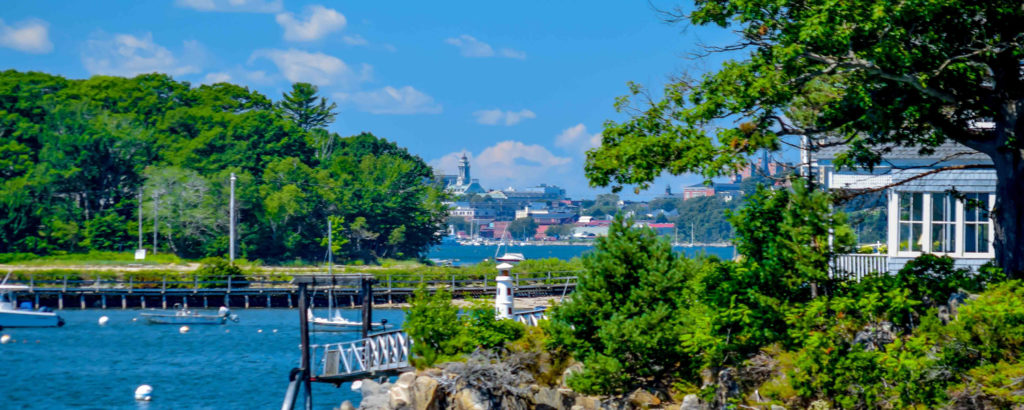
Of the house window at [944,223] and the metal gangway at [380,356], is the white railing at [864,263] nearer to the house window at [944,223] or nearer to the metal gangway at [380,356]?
the house window at [944,223]

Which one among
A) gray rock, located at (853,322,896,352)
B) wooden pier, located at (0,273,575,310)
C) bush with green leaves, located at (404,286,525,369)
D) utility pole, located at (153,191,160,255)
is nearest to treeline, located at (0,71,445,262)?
utility pole, located at (153,191,160,255)

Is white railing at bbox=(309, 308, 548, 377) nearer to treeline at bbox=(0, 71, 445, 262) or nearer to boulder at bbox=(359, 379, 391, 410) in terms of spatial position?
boulder at bbox=(359, 379, 391, 410)

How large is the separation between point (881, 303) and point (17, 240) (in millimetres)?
88488

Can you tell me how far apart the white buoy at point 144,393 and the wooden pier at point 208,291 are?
93.9 feet

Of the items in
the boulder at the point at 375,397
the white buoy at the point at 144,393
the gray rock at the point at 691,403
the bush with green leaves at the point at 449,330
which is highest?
the bush with green leaves at the point at 449,330

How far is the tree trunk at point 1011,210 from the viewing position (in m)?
17.2

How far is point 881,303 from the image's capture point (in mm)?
16969

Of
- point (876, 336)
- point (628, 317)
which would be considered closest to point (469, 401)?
point (628, 317)

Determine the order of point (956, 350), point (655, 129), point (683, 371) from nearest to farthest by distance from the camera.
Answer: point (956, 350) → point (655, 129) → point (683, 371)

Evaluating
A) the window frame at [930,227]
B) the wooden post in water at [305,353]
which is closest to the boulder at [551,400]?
the wooden post in water at [305,353]

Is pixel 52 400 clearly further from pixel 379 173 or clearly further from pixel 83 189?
pixel 379 173

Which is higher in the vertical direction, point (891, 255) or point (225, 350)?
point (891, 255)

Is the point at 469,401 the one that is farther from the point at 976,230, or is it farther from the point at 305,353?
the point at 976,230

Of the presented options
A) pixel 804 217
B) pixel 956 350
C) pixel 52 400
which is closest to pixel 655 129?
pixel 804 217
